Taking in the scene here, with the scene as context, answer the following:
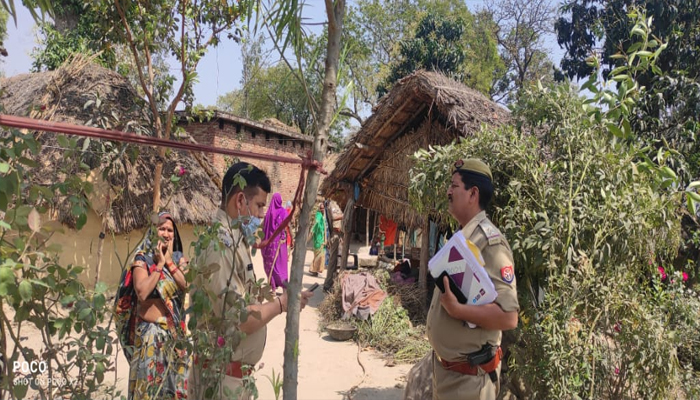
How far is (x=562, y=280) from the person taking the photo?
265 cm

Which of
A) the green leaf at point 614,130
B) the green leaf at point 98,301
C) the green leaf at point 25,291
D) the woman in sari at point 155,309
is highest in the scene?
the green leaf at point 614,130

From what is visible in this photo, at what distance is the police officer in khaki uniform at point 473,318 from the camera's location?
223 cm

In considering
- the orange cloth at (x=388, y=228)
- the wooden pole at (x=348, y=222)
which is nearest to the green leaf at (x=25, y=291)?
the wooden pole at (x=348, y=222)

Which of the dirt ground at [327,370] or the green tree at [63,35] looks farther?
the green tree at [63,35]

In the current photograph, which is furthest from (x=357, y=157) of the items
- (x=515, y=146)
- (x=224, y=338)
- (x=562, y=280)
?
(x=224, y=338)

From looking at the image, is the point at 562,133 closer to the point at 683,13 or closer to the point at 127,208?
the point at 683,13

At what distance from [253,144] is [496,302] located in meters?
15.1

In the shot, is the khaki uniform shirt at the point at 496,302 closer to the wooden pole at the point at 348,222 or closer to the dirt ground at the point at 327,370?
the dirt ground at the point at 327,370

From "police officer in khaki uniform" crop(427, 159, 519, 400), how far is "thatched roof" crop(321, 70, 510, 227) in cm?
353

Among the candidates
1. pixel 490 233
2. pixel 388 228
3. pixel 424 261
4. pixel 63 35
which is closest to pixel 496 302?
pixel 490 233

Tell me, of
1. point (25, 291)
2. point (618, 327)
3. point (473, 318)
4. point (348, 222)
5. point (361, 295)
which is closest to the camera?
point (25, 291)

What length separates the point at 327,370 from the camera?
5238 mm

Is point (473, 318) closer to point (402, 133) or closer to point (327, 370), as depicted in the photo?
point (327, 370)

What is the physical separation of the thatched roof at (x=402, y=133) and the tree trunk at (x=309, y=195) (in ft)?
14.2
